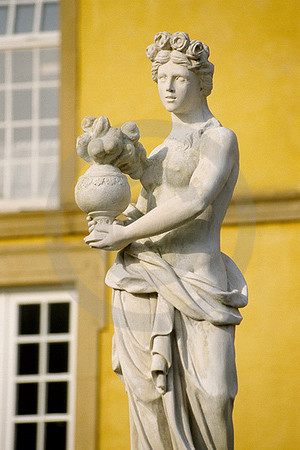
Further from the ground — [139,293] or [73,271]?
[73,271]

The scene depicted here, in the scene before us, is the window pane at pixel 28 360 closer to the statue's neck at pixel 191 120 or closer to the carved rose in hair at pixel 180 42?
the statue's neck at pixel 191 120

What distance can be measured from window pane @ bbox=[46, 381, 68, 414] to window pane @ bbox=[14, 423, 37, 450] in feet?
0.74

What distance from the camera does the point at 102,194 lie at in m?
6.14

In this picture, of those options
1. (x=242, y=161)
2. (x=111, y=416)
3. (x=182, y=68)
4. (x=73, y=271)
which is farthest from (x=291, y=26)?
(x=182, y=68)

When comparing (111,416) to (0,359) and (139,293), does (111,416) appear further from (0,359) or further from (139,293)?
(139,293)

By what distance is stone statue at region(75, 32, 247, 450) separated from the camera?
6.11 m

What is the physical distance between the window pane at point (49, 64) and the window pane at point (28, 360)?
8.77ft

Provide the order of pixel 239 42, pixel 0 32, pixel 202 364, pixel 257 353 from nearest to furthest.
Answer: pixel 202 364, pixel 257 353, pixel 239 42, pixel 0 32

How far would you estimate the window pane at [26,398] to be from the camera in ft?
41.3

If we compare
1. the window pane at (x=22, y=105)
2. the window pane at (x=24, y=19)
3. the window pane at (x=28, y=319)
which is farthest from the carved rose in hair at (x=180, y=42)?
the window pane at (x=24, y=19)

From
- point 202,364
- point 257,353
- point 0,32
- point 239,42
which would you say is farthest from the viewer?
point 0,32

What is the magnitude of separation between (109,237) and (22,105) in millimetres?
7555

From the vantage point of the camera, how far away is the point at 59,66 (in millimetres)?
13203

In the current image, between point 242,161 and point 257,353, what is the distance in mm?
1744
